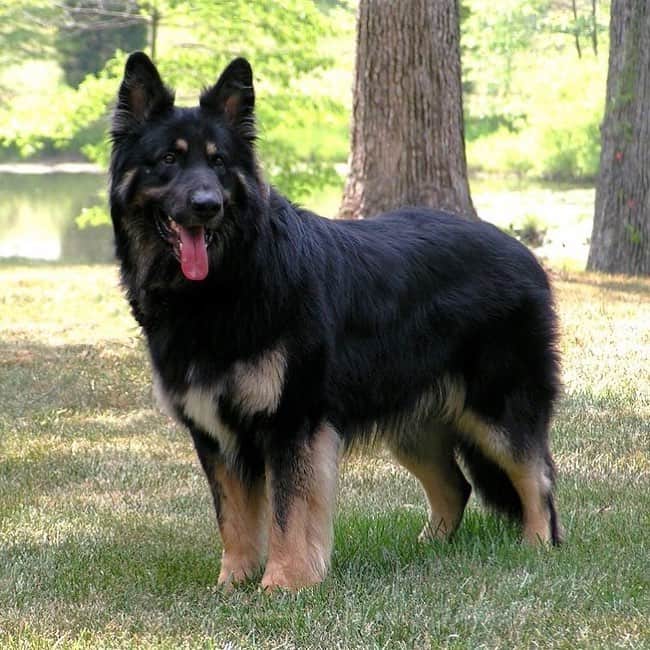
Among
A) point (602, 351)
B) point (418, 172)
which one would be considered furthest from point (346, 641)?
point (418, 172)

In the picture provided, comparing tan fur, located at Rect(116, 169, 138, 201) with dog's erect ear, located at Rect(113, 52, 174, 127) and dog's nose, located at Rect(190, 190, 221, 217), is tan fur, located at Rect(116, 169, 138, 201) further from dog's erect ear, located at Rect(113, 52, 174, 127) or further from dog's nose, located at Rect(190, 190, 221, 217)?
dog's nose, located at Rect(190, 190, 221, 217)

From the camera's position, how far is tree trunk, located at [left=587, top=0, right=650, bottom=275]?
53.8 ft

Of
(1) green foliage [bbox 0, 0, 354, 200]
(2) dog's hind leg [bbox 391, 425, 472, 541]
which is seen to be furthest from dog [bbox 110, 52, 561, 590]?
(1) green foliage [bbox 0, 0, 354, 200]

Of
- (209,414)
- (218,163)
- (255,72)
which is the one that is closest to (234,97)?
(218,163)

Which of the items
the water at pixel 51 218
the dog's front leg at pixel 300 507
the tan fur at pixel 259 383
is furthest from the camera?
the water at pixel 51 218

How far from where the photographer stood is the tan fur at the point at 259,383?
16.8 feet

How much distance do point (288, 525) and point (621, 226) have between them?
12.4 m

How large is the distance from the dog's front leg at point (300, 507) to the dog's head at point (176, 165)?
3.11 feet

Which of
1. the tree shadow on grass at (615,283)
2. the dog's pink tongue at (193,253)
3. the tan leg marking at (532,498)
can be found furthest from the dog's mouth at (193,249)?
the tree shadow on grass at (615,283)

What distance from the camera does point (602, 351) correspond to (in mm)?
11352

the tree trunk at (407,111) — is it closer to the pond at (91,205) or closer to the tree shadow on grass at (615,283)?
the tree shadow on grass at (615,283)

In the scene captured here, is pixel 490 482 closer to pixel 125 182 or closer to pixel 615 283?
pixel 125 182

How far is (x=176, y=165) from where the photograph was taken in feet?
16.5

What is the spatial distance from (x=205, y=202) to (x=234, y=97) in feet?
2.41
